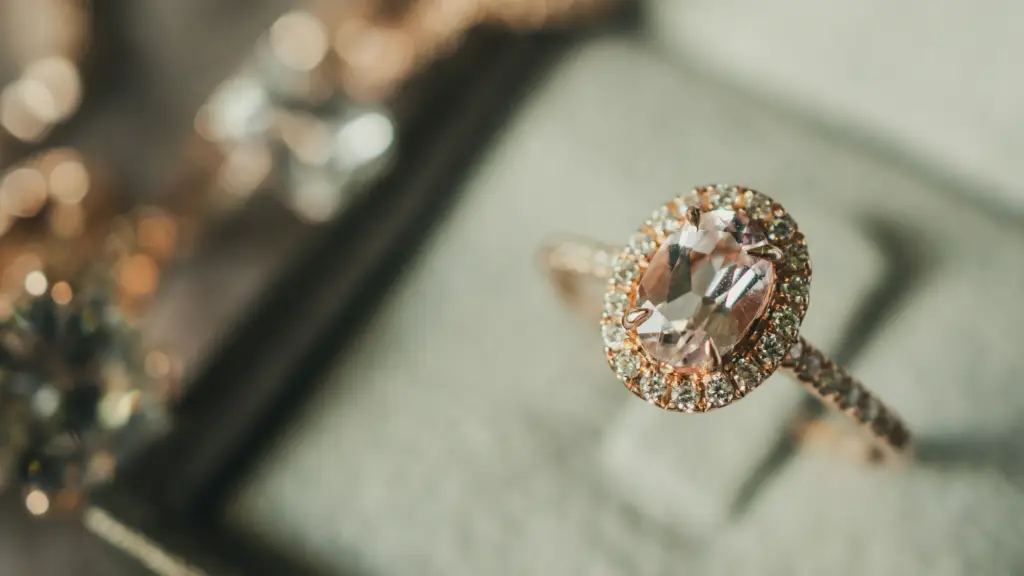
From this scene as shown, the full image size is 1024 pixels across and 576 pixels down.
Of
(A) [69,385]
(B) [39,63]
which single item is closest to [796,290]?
(A) [69,385]

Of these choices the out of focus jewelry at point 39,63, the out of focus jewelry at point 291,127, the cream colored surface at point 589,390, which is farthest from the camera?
the out of focus jewelry at point 39,63

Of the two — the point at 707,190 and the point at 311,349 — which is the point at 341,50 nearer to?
the point at 311,349

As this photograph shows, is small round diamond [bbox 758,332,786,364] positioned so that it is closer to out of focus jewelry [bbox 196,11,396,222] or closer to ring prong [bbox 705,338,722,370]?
ring prong [bbox 705,338,722,370]

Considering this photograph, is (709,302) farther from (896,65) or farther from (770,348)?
(896,65)

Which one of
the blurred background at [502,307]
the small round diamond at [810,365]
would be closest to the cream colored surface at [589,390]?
the blurred background at [502,307]

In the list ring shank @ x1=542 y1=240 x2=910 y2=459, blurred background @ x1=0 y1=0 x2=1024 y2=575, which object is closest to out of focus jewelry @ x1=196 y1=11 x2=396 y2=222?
blurred background @ x1=0 y1=0 x2=1024 y2=575

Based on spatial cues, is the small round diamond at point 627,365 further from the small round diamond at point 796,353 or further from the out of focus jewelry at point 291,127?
the out of focus jewelry at point 291,127

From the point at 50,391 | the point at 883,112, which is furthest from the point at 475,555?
the point at 883,112
